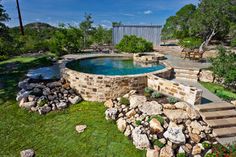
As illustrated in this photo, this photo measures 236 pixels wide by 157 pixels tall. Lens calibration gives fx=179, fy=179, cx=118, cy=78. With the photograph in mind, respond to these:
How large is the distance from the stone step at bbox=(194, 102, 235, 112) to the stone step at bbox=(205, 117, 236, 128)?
560mm

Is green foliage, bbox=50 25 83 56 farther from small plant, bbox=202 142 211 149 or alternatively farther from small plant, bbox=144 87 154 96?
small plant, bbox=202 142 211 149

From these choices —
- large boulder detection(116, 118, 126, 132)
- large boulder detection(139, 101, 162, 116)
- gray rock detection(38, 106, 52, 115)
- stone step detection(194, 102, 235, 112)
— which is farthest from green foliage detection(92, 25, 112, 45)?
stone step detection(194, 102, 235, 112)

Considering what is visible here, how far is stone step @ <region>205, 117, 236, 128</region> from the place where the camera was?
22.2ft

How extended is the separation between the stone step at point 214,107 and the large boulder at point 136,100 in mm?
2286

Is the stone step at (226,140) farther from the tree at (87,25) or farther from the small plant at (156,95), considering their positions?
the tree at (87,25)

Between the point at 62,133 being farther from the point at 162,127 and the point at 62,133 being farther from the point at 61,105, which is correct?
the point at 162,127

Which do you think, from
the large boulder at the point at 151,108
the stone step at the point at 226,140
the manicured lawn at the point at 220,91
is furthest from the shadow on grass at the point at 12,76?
the manicured lawn at the point at 220,91

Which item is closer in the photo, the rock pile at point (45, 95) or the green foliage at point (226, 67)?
the rock pile at point (45, 95)

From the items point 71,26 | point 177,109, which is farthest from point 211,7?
point 177,109

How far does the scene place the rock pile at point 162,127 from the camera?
6.12 metres

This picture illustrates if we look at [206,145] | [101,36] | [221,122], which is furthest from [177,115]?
[101,36]


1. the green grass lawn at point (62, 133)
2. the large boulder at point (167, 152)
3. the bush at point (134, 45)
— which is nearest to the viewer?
the large boulder at point (167, 152)

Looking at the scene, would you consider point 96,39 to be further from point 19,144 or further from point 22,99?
point 19,144

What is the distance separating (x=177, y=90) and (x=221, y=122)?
2199 millimetres
